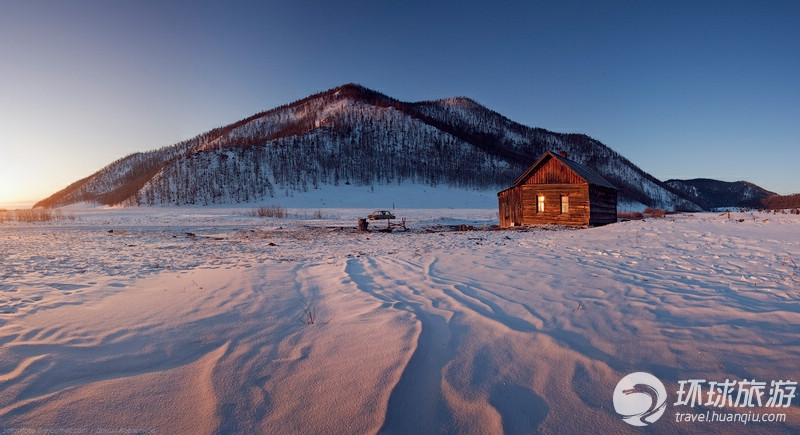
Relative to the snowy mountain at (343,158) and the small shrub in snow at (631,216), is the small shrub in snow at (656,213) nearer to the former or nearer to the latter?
the small shrub in snow at (631,216)

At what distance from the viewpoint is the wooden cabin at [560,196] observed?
22094mm

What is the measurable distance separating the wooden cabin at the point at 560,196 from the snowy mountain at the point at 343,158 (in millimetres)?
63059

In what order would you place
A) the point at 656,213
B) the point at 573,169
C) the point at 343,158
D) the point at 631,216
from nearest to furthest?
the point at 573,169
the point at 631,216
the point at 656,213
the point at 343,158

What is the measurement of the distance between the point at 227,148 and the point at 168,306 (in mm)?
102048

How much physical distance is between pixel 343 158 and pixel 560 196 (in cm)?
7835

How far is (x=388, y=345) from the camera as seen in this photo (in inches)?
143

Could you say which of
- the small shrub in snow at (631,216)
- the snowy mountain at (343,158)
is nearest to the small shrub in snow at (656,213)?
the small shrub in snow at (631,216)

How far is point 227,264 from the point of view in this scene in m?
8.77

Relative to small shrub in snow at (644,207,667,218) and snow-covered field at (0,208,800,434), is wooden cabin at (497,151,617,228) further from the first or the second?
snow-covered field at (0,208,800,434)

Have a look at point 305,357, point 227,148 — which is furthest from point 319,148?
point 305,357

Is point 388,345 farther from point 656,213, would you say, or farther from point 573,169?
point 656,213

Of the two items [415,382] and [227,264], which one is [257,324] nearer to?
[415,382]

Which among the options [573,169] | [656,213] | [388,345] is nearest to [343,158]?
[656,213]

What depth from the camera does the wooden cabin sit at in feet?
72.5
